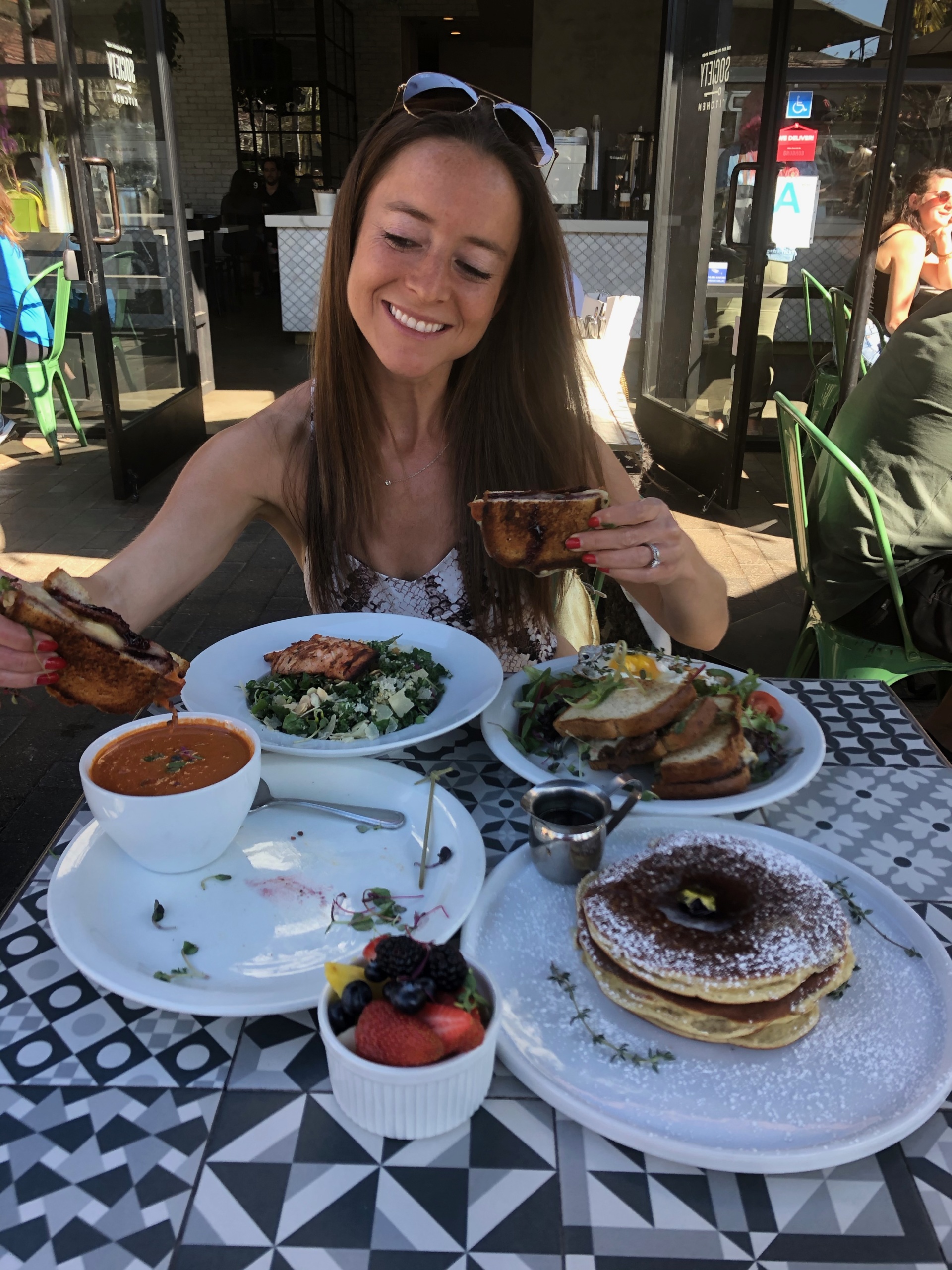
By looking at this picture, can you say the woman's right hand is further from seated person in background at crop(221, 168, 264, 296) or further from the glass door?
seated person in background at crop(221, 168, 264, 296)

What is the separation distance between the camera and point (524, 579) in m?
2.47

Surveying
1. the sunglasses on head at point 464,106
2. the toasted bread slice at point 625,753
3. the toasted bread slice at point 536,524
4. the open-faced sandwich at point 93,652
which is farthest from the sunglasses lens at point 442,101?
the toasted bread slice at point 625,753

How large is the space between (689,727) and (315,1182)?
0.95 meters

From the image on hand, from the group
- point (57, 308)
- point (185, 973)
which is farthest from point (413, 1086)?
point (57, 308)

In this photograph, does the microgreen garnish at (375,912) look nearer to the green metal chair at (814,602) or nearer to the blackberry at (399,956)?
the blackberry at (399,956)

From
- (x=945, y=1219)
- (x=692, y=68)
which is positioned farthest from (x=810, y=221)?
(x=945, y=1219)

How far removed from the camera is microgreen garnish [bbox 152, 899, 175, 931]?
1.21 metres

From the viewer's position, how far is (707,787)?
5.04ft

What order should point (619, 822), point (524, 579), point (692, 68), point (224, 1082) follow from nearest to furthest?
point (224, 1082) → point (619, 822) → point (524, 579) → point (692, 68)

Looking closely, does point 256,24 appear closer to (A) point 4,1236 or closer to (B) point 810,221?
(B) point 810,221

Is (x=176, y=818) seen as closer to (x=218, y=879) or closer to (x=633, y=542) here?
(x=218, y=879)

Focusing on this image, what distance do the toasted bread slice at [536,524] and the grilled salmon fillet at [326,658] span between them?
0.34 meters

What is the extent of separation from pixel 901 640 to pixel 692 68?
259 inches

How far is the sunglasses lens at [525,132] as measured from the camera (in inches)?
84.8
